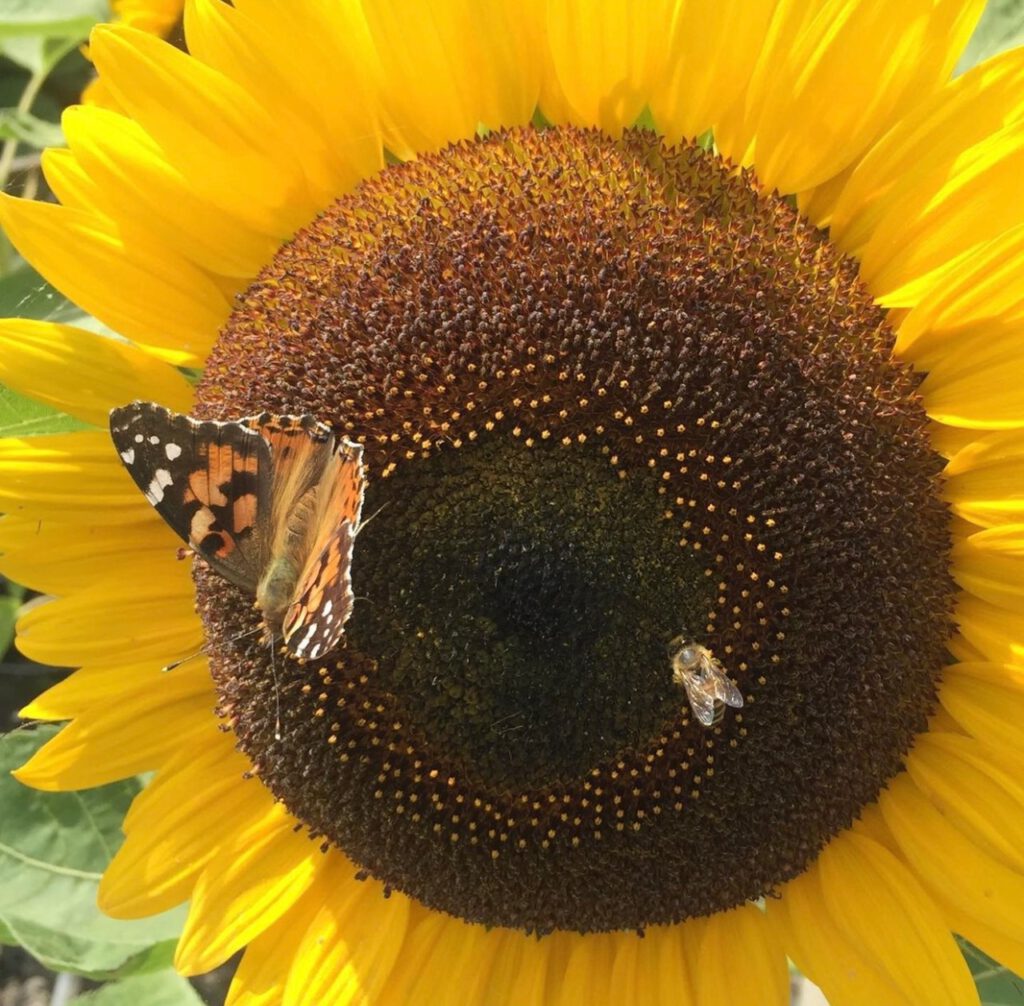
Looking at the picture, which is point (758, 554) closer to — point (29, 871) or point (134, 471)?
point (134, 471)

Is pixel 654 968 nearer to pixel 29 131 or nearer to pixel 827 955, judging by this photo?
pixel 827 955

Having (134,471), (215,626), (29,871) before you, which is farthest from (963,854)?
(29,871)

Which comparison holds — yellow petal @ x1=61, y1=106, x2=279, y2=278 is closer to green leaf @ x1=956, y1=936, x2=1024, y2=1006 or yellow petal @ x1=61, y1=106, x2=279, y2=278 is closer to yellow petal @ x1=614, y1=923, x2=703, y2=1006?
yellow petal @ x1=614, y1=923, x2=703, y2=1006

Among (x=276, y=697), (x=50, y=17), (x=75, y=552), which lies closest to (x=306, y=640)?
(x=276, y=697)

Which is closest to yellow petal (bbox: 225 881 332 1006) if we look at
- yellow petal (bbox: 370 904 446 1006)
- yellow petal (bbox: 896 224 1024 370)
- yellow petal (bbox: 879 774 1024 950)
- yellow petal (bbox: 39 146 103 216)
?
yellow petal (bbox: 370 904 446 1006)

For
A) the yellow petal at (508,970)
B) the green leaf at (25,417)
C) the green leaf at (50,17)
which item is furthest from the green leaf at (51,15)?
the yellow petal at (508,970)

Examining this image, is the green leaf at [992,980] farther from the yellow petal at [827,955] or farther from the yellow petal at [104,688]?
the yellow petal at [104,688]

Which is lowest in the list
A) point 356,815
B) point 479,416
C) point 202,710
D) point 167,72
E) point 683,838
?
point 683,838
